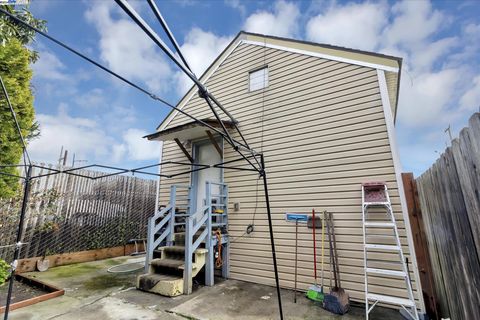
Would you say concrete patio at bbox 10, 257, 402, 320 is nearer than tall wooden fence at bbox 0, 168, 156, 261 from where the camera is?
Yes

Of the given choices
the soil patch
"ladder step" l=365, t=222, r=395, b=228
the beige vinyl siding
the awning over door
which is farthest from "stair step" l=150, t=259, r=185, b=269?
"ladder step" l=365, t=222, r=395, b=228

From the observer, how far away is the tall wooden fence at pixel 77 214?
514 centimetres

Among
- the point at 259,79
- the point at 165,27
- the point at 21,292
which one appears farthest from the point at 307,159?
the point at 21,292

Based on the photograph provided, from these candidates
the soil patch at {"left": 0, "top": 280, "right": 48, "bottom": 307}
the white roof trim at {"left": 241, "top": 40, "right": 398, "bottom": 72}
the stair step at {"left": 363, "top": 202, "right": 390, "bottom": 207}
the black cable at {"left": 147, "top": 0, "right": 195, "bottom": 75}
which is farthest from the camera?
the white roof trim at {"left": 241, "top": 40, "right": 398, "bottom": 72}

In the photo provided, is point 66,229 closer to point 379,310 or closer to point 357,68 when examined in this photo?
point 379,310

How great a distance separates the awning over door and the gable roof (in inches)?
57.6

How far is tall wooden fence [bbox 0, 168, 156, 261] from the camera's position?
5145mm

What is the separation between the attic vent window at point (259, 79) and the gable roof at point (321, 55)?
61cm

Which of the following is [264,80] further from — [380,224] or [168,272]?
[168,272]

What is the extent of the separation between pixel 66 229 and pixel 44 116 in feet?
10.4

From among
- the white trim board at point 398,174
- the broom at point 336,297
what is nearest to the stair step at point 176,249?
→ the broom at point 336,297

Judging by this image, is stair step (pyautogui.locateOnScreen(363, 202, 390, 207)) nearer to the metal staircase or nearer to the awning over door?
the metal staircase

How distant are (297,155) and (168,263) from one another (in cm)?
314

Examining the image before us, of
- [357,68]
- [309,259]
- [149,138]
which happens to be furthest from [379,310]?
[149,138]
